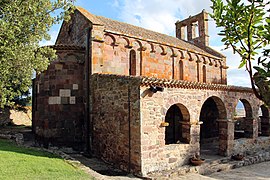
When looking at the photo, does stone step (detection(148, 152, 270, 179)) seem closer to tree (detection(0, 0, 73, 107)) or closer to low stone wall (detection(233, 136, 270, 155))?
low stone wall (detection(233, 136, 270, 155))

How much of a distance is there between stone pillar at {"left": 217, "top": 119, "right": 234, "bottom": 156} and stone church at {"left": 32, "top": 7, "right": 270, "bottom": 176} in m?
0.05

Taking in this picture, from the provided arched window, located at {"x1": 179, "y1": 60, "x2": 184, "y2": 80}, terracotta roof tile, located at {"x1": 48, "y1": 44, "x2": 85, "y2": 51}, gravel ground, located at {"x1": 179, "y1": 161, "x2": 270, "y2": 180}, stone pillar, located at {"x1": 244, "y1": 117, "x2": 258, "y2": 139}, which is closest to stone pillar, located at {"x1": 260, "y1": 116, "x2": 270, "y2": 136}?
stone pillar, located at {"x1": 244, "y1": 117, "x2": 258, "y2": 139}

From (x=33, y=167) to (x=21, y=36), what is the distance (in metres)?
4.34

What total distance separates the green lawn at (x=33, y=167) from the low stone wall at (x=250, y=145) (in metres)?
9.19

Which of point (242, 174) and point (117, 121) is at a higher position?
point (117, 121)

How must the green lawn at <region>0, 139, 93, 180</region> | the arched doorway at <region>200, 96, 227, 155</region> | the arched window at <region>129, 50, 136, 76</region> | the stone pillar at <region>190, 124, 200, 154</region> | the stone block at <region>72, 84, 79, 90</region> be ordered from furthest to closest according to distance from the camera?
the arched doorway at <region>200, 96, 227, 155</region>, the arched window at <region>129, 50, 136, 76</region>, the stone block at <region>72, 84, 79, 90</region>, the stone pillar at <region>190, 124, 200, 154</region>, the green lawn at <region>0, 139, 93, 180</region>

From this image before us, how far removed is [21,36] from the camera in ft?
26.7

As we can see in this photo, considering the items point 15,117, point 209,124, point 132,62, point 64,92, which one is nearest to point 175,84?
point 132,62

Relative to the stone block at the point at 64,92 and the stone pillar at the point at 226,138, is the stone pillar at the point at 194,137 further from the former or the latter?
the stone block at the point at 64,92

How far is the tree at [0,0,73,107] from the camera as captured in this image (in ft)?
24.8

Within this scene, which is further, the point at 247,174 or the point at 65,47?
the point at 65,47

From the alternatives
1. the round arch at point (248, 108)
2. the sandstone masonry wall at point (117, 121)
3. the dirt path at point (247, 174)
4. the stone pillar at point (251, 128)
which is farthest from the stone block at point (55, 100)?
the stone pillar at point (251, 128)

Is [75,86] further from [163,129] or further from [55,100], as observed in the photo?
[163,129]

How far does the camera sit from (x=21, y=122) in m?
22.5
